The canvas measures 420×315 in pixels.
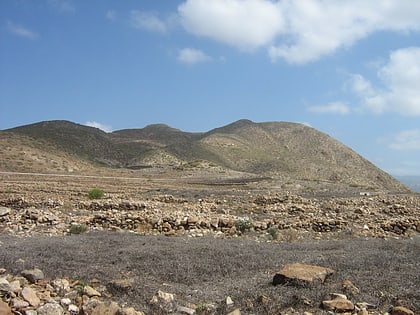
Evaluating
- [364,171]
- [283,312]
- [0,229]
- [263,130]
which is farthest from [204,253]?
[263,130]

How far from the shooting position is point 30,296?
6.65 metres

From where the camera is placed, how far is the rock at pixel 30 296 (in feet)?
21.4

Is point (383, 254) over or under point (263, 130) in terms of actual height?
under

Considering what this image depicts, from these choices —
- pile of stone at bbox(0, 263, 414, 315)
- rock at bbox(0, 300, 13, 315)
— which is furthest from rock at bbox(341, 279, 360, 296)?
rock at bbox(0, 300, 13, 315)

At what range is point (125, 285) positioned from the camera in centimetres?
721

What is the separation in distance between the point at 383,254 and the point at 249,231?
467cm

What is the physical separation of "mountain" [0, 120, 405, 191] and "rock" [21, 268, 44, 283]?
155 ft

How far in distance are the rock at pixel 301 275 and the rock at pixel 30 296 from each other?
3824 millimetres

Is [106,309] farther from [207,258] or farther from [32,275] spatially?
[207,258]

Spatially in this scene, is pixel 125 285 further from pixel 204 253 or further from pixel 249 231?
pixel 249 231

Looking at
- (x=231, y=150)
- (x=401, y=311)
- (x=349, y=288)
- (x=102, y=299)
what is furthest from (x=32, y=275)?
(x=231, y=150)

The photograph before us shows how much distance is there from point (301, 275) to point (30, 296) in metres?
4.37

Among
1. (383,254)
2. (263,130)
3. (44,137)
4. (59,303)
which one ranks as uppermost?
(263,130)

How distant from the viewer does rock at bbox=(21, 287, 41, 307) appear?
257 inches
